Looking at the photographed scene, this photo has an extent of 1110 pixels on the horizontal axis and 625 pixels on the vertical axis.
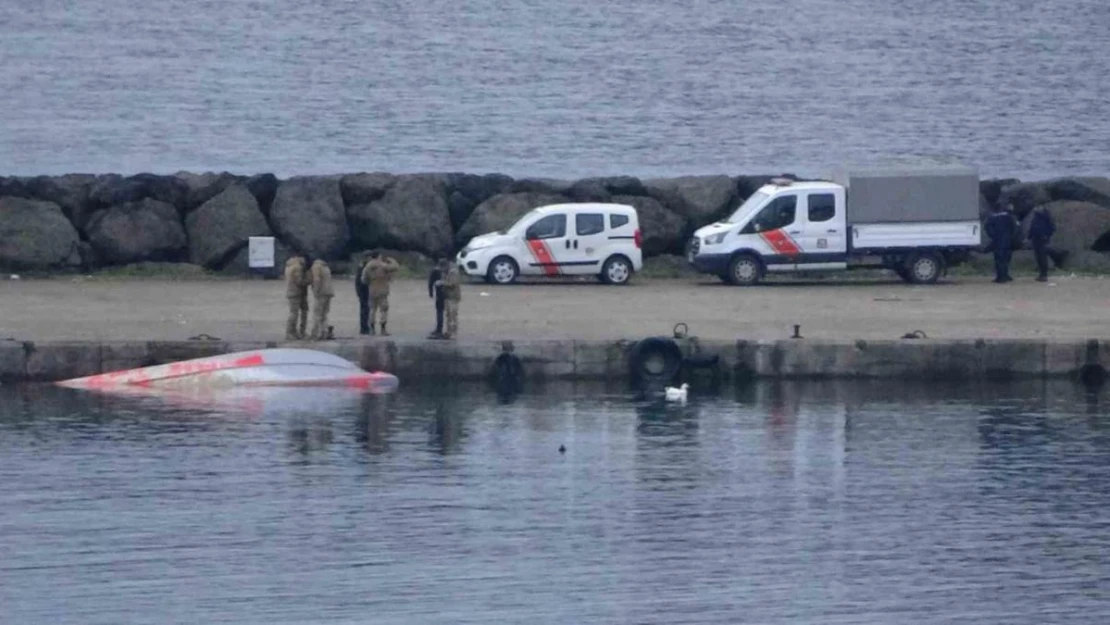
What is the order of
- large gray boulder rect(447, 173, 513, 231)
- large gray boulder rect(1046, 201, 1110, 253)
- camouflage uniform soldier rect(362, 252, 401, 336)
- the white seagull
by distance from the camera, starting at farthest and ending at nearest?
large gray boulder rect(447, 173, 513, 231)
large gray boulder rect(1046, 201, 1110, 253)
camouflage uniform soldier rect(362, 252, 401, 336)
the white seagull

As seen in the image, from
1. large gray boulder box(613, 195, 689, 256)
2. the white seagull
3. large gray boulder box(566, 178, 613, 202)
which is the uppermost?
large gray boulder box(566, 178, 613, 202)

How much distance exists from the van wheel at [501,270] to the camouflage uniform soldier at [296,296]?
680cm

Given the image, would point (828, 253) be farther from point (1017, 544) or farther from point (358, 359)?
point (1017, 544)

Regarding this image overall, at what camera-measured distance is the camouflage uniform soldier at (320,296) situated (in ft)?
93.8

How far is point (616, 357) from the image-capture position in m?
28.5

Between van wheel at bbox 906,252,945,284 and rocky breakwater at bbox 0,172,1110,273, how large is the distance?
10.8 feet

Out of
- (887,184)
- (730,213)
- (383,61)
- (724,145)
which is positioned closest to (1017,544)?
(887,184)

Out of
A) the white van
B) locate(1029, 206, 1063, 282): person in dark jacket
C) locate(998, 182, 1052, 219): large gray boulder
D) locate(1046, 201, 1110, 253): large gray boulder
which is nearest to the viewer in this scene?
the white van

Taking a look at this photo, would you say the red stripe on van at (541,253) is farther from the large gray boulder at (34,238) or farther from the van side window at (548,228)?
the large gray boulder at (34,238)

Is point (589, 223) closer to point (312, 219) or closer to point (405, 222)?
point (405, 222)

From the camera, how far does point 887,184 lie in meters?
35.8

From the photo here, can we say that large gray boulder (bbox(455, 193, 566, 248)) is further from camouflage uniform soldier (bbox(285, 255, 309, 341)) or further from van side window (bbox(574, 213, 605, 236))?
camouflage uniform soldier (bbox(285, 255, 309, 341))

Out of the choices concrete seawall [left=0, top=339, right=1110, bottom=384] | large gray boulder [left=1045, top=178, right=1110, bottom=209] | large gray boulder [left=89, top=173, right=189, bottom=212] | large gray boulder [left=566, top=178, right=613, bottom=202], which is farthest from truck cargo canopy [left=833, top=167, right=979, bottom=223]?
large gray boulder [left=89, top=173, right=189, bottom=212]

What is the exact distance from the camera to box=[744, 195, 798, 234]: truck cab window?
35.5 m
